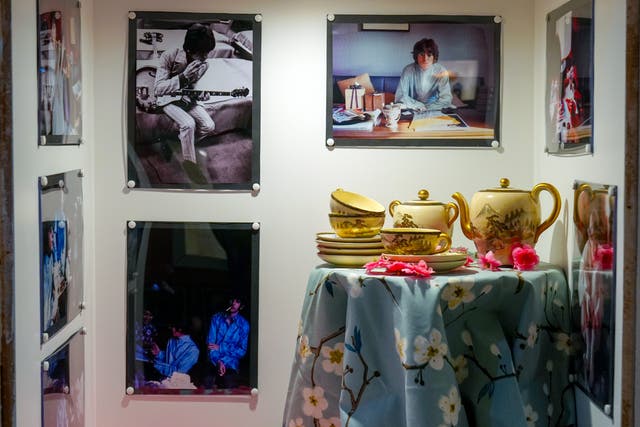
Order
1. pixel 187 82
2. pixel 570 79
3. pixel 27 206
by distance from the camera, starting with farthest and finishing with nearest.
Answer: pixel 187 82, pixel 570 79, pixel 27 206

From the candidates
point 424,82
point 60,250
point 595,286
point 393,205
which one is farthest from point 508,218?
point 60,250

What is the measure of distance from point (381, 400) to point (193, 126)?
126 centimetres

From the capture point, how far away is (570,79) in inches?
115

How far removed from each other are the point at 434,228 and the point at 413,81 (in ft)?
2.15

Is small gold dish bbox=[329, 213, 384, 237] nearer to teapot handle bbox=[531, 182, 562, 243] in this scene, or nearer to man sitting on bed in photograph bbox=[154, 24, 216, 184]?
teapot handle bbox=[531, 182, 562, 243]

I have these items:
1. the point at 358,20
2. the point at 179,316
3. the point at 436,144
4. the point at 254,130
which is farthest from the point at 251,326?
the point at 358,20

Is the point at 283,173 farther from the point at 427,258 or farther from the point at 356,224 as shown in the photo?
the point at 427,258

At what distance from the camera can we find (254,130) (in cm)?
339

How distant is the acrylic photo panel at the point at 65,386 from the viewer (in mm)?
2770

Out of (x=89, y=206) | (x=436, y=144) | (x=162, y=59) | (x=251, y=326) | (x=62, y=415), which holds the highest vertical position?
(x=162, y=59)

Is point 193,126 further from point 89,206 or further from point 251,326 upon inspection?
point 251,326

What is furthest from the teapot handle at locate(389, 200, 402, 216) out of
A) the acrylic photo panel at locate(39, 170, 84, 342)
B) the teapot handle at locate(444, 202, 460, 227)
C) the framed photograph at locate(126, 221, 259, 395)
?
the acrylic photo panel at locate(39, 170, 84, 342)

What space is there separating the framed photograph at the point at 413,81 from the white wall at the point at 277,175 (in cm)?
4

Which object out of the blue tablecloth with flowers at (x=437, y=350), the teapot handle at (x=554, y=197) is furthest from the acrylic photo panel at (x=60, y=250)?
the teapot handle at (x=554, y=197)
